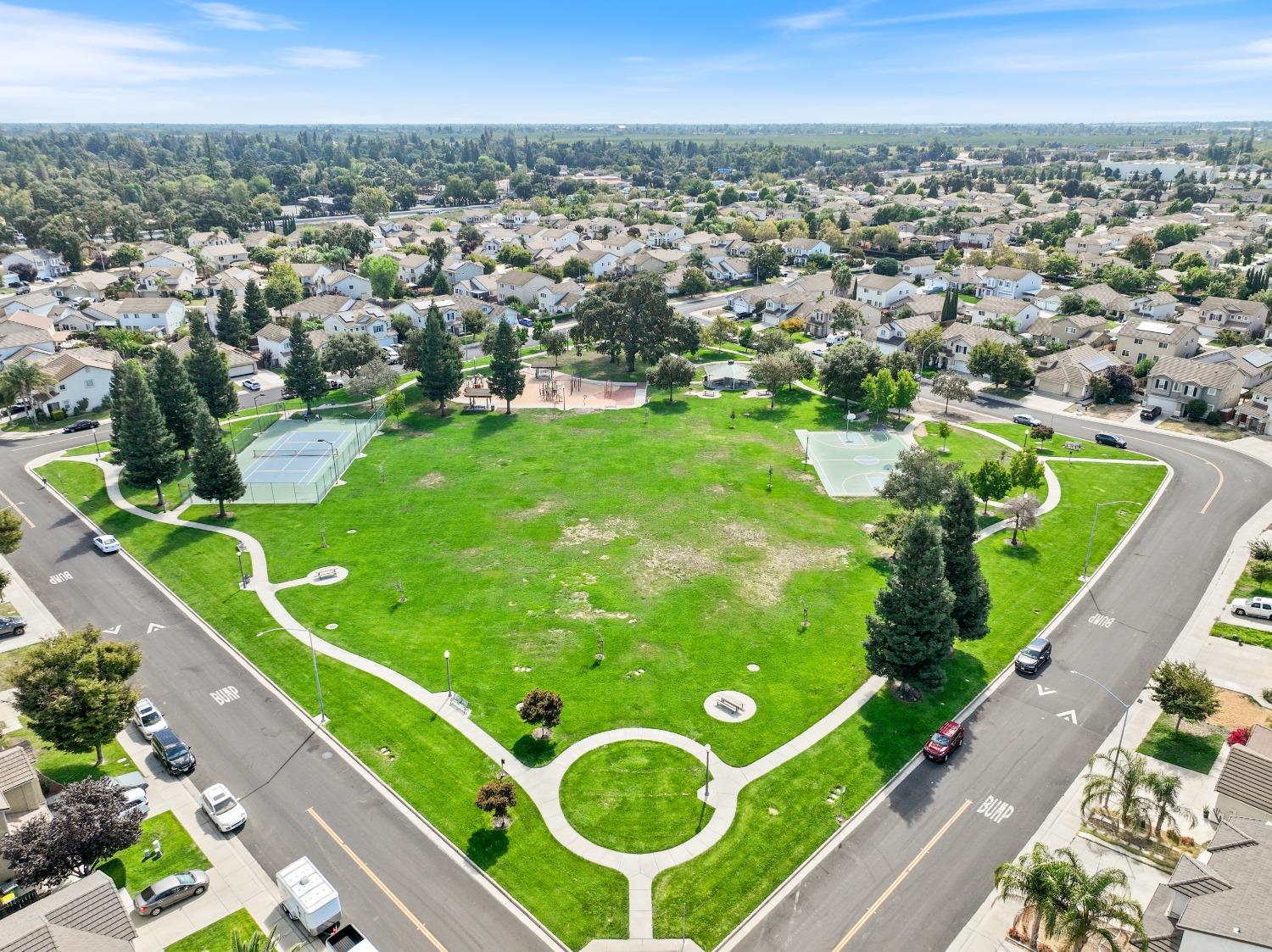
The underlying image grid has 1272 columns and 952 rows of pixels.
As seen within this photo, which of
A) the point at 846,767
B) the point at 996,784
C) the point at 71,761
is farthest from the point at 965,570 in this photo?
the point at 71,761

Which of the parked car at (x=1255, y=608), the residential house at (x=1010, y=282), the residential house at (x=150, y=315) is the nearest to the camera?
the parked car at (x=1255, y=608)

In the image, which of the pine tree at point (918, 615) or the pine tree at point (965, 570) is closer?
the pine tree at point (918, 615)

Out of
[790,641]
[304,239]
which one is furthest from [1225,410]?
[304,239]

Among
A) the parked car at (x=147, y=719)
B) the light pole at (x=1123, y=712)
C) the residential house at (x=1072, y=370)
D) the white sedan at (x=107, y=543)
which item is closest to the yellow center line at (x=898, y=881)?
the light pole at (x=1123, y=712)

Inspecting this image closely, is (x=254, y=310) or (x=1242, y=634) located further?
(x=254, y=310)

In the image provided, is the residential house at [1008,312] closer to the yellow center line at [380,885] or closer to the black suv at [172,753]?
the yellow center line at [380,885]

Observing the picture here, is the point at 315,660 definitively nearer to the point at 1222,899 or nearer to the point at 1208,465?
the point at 1222,899

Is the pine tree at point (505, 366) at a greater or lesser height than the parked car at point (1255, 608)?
greater
